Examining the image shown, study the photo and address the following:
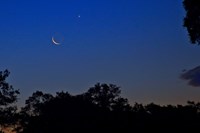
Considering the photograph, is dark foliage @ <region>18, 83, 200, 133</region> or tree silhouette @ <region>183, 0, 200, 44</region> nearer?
tree silhouette @ <region>183, 0, 200, 44</region>

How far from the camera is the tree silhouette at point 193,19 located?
3047cm

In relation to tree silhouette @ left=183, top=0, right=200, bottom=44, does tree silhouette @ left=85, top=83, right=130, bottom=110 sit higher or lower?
higher

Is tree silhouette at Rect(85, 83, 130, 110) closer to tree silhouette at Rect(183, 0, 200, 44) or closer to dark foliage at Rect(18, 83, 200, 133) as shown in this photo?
dark foliage at Rect(18, 83, 200, 133)

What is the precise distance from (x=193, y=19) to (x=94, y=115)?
99.4 ft

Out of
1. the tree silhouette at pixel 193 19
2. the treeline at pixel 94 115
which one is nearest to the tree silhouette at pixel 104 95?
the treeline at pixel 94 115

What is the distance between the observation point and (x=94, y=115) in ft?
193

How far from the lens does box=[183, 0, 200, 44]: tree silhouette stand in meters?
30.5

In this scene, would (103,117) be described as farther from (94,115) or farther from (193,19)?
(193,19)

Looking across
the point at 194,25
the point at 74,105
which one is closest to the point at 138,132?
the point at 194,25

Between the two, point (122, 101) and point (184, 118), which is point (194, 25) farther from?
point (122, 101)

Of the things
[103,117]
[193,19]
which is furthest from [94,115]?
[193,19]

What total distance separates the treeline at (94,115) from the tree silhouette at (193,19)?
12792 millimetres

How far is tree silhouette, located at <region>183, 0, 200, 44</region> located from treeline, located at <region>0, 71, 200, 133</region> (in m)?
12.8

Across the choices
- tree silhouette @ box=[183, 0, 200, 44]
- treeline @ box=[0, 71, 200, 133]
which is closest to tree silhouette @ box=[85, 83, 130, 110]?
treeline @ box=[0, 71, 200, 133]
